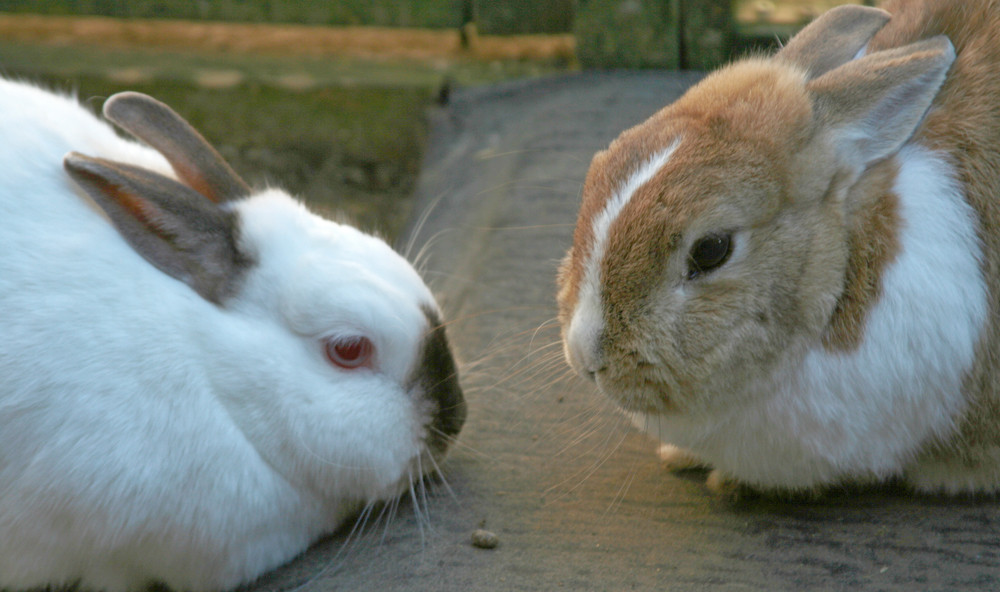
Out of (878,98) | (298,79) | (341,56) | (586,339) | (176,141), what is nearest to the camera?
(878,98)

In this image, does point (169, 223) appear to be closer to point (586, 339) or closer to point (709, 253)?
point (586, 339)

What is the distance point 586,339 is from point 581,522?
0.61 meters

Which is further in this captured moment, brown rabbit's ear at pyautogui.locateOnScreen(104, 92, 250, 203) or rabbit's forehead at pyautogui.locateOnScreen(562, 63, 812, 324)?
brown rabbit's ear at pyautogui.locateOnScreen(104, 92, 250, 203)

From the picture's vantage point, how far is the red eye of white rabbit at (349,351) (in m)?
2.57

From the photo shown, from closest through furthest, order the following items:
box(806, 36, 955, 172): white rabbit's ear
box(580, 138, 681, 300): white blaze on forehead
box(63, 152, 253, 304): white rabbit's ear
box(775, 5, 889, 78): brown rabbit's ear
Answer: box(806, 36, 955, 172): white rabbit's ear → box(580, 138, 681, 300): white blaze on forehead → box(63, 152, 253, 304): white rabbit's ear → box(775, 5, 889, 78): brown rabbit's ear

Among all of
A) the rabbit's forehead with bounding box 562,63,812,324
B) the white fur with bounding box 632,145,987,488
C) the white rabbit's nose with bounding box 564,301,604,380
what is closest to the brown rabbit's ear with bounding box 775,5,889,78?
the rabbit's forehead with bounding box 562,63,812,324

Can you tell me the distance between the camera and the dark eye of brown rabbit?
221 centimetres

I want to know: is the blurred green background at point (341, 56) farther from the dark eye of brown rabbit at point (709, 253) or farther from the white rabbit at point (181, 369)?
the dark eye of brown rabbit at point (709, 253)

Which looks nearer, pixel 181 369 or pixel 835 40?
pixel 181 369

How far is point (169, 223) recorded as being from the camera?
2.50m

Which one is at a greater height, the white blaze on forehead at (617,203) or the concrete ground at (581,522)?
the white blaze on forehead at (617,203)

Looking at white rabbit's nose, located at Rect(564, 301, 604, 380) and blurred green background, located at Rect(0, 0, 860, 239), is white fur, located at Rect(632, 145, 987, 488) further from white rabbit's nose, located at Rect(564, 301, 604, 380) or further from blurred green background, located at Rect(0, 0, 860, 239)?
blurred green background, located at Rect(0, 0, 860, 239)

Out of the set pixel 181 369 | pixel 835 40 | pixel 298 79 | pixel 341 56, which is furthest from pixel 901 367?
pixel 341 56

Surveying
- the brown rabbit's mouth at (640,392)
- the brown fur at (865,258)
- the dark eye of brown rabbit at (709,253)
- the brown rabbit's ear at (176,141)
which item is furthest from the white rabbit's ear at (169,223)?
the brown fur at (865,258)
